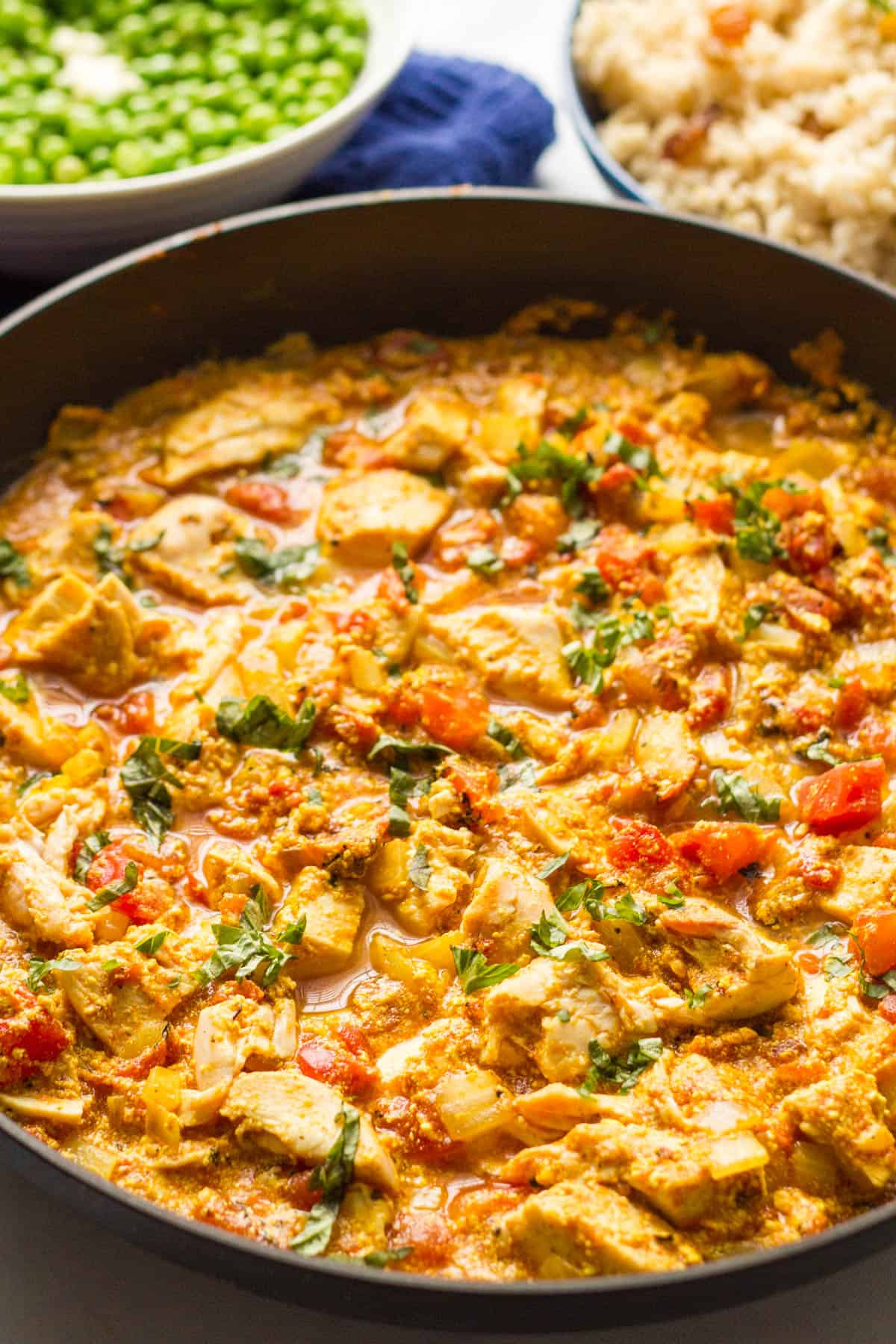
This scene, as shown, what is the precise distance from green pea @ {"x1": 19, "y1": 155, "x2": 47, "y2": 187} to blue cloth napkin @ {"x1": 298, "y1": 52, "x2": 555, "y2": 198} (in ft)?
3.43

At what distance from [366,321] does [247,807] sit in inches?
85.7

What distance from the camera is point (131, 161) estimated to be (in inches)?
217

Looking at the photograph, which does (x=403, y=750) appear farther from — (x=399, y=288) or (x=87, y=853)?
(x=399, y=288)

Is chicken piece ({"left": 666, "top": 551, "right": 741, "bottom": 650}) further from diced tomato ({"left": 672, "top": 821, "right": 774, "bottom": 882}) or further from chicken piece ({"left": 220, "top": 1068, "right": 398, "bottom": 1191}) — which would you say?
chicken piece ({"left": 220, "top": 1068, "right": 398, "bottom": 1191})

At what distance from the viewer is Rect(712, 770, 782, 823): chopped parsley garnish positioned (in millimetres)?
4035

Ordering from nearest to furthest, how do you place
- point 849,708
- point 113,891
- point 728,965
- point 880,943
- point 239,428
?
1. point 728,965
2. point 880,943
3. point 113,891
4. point 849,708
5. point 239,428

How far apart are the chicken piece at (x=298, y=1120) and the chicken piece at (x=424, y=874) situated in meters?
0.56

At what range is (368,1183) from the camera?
3.30m

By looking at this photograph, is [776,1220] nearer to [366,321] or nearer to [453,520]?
[453,520]

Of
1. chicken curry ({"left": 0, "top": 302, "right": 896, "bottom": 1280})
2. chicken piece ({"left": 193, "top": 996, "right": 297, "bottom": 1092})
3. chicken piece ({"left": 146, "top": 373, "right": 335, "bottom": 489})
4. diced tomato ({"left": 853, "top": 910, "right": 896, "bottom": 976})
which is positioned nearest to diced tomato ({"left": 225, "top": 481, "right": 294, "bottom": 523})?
chicken curry ({"left": 0, "top": 302, "right": 896, "bottom": 1280})

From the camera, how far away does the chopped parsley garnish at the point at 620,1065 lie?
137 inches

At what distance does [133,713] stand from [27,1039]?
112cm

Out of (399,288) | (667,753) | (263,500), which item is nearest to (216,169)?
(399,288)

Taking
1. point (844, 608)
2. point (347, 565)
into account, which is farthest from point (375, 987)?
point (844, 608)
